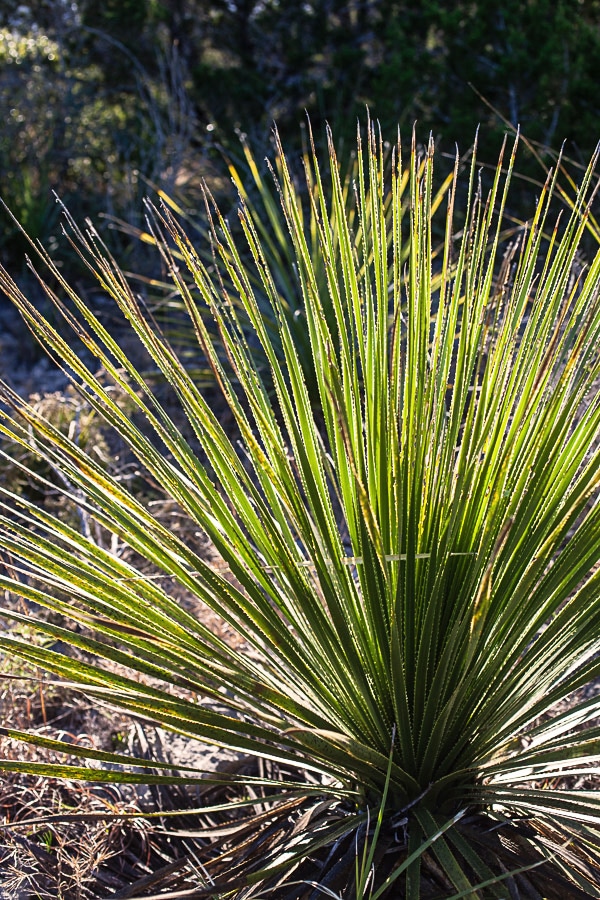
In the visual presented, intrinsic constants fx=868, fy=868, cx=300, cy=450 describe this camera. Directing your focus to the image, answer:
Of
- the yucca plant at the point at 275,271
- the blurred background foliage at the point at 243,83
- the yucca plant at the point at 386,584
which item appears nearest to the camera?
the yucca plant at the point at 386,584

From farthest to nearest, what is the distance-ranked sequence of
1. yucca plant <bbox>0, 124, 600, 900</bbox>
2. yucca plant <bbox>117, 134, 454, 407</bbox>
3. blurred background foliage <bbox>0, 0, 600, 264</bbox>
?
blurred background foliage <bbox>0, 0, 600, 264</bbox>, yucca plant <bbox>117, 134, 454, 407</bbox>, yucca plant <bbox>0, 124, 600, 900</bbox>

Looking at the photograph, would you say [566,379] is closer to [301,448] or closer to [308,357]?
[301,448]

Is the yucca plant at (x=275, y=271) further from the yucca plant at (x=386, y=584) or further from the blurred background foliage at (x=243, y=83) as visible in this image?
the yucca plant at (x=386, y=584)

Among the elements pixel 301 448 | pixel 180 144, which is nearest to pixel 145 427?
pixel 180 144

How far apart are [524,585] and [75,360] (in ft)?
2.58

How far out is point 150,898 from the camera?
1150mm

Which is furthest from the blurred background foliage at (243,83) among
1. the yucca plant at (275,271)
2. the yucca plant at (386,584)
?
the yucca plant at (386,584)

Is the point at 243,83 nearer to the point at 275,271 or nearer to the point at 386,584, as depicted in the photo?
the point at 275,271

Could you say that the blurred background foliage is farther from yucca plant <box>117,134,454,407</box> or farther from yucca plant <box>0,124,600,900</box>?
yucca plant <box>0,124,600,900</box>

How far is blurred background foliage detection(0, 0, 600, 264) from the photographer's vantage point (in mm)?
5336

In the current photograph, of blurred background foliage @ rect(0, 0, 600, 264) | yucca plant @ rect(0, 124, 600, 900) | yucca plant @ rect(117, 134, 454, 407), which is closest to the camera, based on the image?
yucca plant @ rect(0, 124, 600, 900)

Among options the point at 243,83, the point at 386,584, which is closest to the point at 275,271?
the point at 243,83

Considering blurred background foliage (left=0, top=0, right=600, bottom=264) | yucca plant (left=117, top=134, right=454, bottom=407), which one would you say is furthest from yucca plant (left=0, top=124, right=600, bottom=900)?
blurred background foliage (left=0, top=0, right=600, bottom=264)

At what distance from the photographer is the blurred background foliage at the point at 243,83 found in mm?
5336
